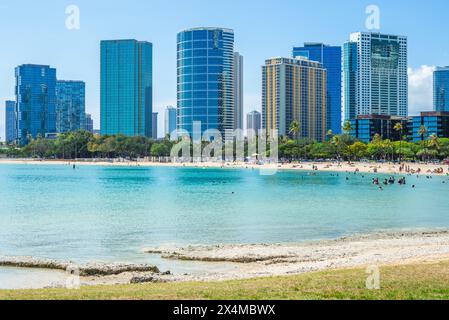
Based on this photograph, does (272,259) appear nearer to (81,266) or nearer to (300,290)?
(81,266)

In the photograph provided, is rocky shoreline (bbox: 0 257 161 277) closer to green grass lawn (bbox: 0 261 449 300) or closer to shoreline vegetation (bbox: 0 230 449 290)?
shoreline vegetation (bbox: 0 230 449 290)

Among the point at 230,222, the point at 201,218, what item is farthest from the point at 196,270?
the point at 201,218

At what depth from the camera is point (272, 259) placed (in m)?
35.0

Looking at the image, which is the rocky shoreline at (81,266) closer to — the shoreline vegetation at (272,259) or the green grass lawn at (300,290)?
the shoreline vegetation at (272,259)

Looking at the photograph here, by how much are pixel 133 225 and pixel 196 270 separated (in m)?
24.1

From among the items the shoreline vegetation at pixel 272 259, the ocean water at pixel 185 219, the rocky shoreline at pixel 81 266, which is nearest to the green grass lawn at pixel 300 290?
the shoreline vegetation at pixel 272 259

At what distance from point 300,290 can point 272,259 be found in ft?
51.3

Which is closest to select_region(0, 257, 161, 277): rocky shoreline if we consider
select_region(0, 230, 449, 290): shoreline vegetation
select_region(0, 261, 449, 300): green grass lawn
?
select_region(0, 230, 449, 290): shoreline vegetation

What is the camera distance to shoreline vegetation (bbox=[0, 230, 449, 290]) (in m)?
28.5

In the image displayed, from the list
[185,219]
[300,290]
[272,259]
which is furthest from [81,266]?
[185,219]

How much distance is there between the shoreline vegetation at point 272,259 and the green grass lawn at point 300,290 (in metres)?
3.33

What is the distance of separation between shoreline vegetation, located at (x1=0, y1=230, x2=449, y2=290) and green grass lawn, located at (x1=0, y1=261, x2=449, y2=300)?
3.33 m

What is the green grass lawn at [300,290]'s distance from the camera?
18375 millimetres
